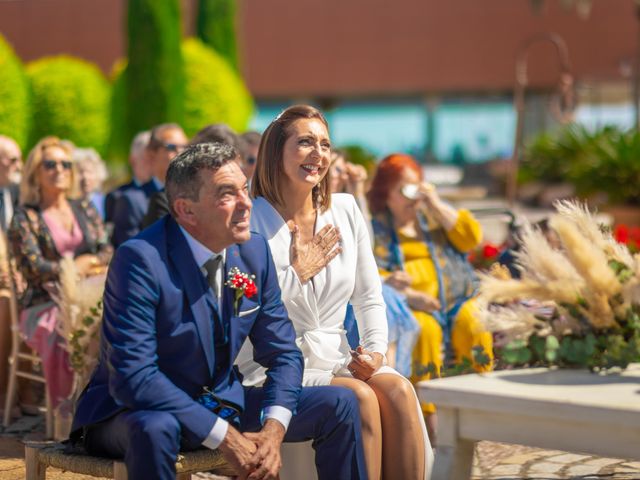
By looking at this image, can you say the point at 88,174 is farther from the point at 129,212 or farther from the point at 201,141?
the point at 201,141

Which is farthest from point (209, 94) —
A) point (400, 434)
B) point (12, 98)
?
point (400, 434)

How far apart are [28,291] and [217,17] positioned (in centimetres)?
2007

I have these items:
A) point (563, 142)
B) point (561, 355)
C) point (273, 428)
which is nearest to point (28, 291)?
point (273, 428)

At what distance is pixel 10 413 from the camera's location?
6359 millimetres

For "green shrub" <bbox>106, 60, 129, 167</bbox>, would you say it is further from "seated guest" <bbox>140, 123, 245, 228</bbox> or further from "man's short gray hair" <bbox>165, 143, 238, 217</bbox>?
"man's short gray hair" <bbox>165, 143, 238, 217</bbox>

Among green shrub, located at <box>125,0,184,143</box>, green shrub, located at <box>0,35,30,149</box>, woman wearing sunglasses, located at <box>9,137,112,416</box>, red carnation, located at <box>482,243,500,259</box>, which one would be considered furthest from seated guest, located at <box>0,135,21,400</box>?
green shrub, located at <box>125,0,184,143</box>

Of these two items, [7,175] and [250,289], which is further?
[7,175]

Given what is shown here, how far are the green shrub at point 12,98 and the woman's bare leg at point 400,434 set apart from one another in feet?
57.9

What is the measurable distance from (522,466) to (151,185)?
2881 millimetres

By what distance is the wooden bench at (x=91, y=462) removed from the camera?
11.1 ft

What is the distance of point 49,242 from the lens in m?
6.12

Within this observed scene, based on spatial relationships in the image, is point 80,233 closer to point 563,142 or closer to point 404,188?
point 404,188

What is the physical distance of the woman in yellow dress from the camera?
234 inches

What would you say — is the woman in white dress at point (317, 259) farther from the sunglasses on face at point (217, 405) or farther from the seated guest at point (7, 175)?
the seated guest at point (7, 175)
